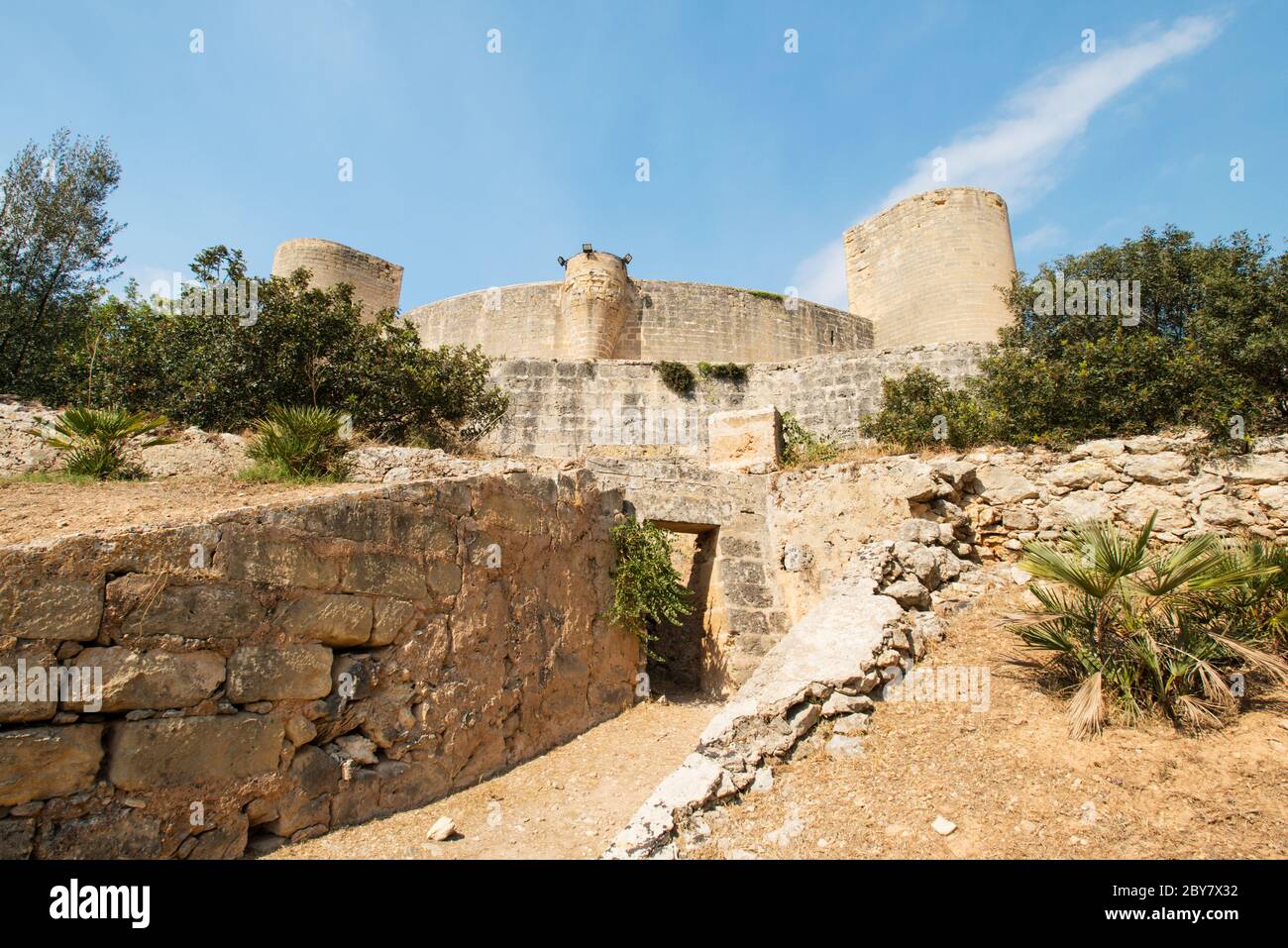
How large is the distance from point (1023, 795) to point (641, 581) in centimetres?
475

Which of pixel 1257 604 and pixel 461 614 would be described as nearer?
pixel 1257 604

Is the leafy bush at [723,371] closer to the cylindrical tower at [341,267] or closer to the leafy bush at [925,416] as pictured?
the leafy bush at [925,416]

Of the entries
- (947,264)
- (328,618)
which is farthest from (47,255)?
(947,264)

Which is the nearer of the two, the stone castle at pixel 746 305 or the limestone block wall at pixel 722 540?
the limestone block wall at pixel 722 540

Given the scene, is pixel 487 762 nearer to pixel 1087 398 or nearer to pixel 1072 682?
pixel 1072 682

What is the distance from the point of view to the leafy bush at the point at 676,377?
15.0 meters

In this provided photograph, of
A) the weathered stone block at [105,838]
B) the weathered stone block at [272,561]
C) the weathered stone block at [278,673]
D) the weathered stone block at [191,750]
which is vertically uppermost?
the weathered stone block at [272,561]

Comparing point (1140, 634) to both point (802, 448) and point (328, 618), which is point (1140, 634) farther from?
point (802, 448)

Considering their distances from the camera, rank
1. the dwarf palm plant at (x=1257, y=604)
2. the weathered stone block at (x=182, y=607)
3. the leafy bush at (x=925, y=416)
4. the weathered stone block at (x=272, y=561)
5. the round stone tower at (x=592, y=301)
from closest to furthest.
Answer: the weathered stone block at (x=182, y=607), the weathered stone block at (x=272, y=561), the dwarf palm plant at (x=1257, y=604), the leafy bush at (x=925, y=416), the round stone tower at (x=592, y=301)

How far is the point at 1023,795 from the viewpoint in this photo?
4387 millimetres

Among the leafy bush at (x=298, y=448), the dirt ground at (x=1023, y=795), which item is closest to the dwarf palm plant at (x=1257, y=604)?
the dirt ground at (x=1023, y=795)

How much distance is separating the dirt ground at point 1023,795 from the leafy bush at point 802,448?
18.9ft

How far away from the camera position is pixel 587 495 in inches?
332

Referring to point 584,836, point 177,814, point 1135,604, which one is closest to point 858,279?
point 1135,604
